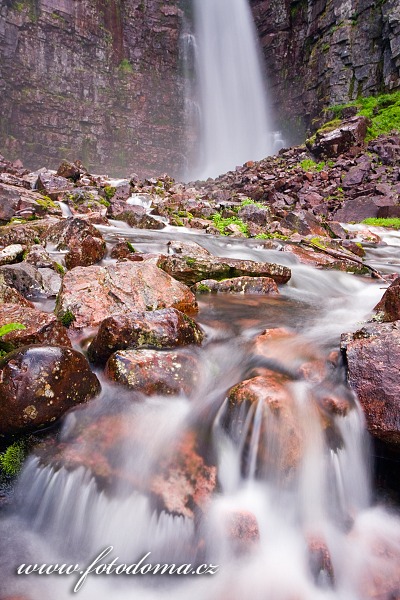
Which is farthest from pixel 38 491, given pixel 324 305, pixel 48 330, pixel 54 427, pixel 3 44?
pixel 3 44

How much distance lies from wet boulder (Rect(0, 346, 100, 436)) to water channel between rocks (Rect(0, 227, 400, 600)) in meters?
0.15

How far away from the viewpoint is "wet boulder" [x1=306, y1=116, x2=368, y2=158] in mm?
19484

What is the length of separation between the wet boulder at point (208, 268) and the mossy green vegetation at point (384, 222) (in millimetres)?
9619

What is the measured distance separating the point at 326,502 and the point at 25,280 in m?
3.74

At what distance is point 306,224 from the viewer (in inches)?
414

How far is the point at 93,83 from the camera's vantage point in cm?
3600

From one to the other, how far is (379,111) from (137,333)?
2585 cm

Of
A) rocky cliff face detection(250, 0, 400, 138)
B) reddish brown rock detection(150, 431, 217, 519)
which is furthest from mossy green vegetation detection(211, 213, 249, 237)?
rocky cliff face detection(250, 0, 400, 138)

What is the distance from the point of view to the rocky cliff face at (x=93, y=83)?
32062mm

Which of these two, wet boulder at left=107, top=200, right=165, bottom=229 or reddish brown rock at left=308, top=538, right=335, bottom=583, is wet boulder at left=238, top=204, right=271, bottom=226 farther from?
reddish brown rock at left=308, top=538, right=335, bottom=583

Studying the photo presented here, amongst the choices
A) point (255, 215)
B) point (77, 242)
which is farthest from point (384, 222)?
point (77, 242)

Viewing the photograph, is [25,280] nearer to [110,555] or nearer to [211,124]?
[110,555]

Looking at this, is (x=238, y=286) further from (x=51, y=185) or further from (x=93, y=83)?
(x=93, y=83)

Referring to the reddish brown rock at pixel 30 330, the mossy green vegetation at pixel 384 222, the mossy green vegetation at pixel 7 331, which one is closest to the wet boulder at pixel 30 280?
the reddish brown rock at pixel 30 330
